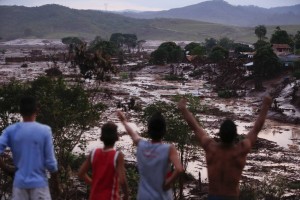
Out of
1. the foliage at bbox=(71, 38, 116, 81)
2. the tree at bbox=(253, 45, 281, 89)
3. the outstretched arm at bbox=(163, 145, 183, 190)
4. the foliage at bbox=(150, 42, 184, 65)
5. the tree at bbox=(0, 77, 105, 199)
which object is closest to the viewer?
the outstretched arm at bbox=(163, 145, 183, 190)

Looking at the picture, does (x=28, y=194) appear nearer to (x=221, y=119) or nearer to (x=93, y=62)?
(x=93, y=62)

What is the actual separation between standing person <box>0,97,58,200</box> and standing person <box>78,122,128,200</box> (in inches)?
22.6

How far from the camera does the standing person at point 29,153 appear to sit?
4.84 metres

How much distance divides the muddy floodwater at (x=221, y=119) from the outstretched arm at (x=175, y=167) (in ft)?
33.6

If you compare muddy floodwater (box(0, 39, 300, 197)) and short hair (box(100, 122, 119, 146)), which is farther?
muddy floodwater (box(0, 39, 300, 197))

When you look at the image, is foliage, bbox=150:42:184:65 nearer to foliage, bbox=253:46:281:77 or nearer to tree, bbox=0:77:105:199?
foliage, bbox=253:46:281:77

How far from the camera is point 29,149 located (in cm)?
485

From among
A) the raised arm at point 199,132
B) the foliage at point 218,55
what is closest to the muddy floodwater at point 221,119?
the foliage at point 218,55

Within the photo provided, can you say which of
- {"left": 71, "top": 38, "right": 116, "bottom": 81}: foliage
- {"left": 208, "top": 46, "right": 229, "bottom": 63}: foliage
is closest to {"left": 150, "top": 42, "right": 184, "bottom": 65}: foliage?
{"left": 208, "top": 46, "right": 229, "bottom": 63}: foliage

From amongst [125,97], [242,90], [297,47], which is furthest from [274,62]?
[297,47]

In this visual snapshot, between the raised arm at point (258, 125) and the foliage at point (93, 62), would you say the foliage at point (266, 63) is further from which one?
the raised arm at point (258, 125)

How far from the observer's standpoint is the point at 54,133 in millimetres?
14117

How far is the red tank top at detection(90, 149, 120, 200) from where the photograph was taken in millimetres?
4660

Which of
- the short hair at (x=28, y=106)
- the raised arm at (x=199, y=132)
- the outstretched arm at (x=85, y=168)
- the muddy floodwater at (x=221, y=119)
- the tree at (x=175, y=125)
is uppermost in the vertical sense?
the short hair at (x=28, y=106)
